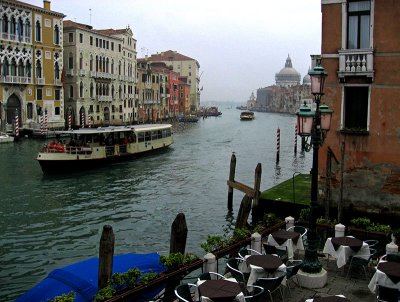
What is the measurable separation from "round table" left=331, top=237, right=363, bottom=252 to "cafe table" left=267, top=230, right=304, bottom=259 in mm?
791

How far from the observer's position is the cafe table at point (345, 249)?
795 centimetres

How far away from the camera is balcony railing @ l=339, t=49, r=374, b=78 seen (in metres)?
11.2

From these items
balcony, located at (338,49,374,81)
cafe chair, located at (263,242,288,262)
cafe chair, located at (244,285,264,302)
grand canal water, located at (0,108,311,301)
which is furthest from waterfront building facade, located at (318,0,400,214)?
cafe chair, located at (244,285,264,302)

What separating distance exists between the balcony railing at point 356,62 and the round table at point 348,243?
465 centimetres

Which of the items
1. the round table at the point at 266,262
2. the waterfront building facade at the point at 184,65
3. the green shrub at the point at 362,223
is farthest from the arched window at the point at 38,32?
the waterfront building facade at the point at 184,65

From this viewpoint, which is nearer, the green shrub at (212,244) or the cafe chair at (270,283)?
the cafe chair at (270,283)

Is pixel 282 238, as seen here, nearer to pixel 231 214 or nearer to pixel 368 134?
A: pixel 368 134

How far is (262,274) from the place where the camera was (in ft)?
22.3

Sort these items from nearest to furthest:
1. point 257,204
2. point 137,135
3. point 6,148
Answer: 1. point 257,204
2. point 137,135
3. point 6,148

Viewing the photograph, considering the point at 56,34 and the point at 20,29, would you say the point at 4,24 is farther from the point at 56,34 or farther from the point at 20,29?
the point at 56,34

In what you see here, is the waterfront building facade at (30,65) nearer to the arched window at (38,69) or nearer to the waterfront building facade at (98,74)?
the arched window at (38,69)

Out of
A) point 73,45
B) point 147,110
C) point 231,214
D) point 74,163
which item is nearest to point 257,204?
point 231,214

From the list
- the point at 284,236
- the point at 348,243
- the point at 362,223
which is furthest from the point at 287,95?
the point at 348,243

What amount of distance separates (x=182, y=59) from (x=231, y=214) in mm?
88644
